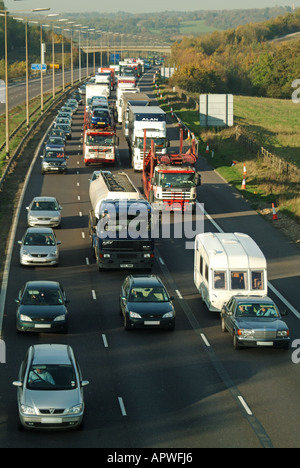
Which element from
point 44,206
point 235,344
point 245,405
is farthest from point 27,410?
point 44,206

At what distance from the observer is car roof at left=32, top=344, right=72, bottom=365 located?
72.5ft

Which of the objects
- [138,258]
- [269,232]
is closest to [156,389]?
[138,258]

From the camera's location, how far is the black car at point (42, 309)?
28.9 meters

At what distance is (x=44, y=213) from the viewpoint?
151ft

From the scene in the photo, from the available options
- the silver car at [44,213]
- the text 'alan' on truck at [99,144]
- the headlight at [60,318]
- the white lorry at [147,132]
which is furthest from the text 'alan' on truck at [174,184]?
the headlight at [60,318]

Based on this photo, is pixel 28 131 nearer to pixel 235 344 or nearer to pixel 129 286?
pixel 129 286

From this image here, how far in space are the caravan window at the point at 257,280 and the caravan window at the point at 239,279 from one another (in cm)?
24

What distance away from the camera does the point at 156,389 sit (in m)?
24.5

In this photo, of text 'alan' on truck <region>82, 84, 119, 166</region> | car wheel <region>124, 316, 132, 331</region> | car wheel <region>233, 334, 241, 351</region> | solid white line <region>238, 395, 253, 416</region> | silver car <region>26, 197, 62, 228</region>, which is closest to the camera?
solid white line <region>238, 395, 253, 416</region>

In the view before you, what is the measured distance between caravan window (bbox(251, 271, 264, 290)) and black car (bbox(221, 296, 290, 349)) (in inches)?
56.6

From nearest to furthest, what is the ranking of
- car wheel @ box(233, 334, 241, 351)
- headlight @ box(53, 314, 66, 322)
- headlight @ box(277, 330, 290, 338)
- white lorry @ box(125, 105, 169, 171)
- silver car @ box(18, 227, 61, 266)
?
1. headlight @ box(277, 330, 290, 338)
2. car wheel @ box(233, 334, 241, 351)
3. headlight @ box(53, 314, 66, 322)
4. silver car @ box(18, 227, 61, 266)
5. white lorry @ box(125, 105, 169, 171)

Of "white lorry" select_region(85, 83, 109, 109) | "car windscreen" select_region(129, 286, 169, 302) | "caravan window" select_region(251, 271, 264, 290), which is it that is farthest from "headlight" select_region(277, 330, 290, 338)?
"white lorry" select_region(85, 83, 109, 109)

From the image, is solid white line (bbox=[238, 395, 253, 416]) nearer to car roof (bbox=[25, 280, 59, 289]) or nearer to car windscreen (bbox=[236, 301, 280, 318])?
car windscreen (bbox=[236, 301, 280, 318])

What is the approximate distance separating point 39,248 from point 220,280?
10.3 meters
